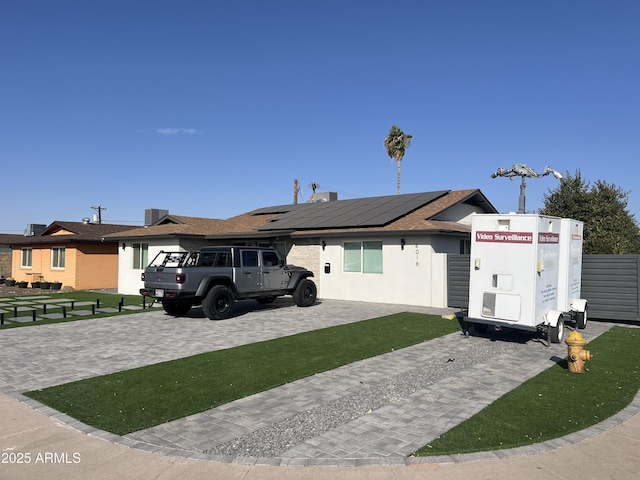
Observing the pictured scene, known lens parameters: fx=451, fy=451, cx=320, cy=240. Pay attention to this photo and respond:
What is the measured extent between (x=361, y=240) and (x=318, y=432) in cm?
1295

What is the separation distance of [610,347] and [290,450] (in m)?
8.16

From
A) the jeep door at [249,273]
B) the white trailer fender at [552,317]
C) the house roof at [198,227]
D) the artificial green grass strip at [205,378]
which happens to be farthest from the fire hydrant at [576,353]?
the house roof at [198,227]

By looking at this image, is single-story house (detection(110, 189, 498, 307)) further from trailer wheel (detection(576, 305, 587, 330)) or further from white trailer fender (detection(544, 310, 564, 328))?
white trailer fender (detection(544, 310, 564, 328))

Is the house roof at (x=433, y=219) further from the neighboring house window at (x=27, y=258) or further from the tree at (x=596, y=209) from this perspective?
the neighboring house window at (x=27, y=258)

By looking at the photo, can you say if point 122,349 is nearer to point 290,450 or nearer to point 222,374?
point 222,374

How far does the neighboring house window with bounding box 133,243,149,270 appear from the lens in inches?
857

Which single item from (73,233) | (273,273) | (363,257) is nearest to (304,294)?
(273,273)

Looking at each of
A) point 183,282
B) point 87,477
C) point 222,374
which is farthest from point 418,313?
point 87,477

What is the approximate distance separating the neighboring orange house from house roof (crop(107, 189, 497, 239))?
4.43 m

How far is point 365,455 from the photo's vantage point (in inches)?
177

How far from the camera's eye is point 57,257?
26.8 m

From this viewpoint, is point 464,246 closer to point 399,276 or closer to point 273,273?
point 399,276

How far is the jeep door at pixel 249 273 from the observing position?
14248 mm

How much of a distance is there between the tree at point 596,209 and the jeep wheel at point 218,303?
74.5 feet
